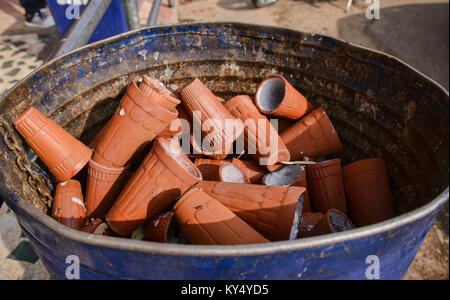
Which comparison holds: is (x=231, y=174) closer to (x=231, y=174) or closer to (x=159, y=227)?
(x=231, y=174)

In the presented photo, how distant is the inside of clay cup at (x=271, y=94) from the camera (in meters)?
1.84

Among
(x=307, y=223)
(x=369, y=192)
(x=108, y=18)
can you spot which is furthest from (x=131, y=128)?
(x=108, y=18)

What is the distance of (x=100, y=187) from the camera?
5.02 feet

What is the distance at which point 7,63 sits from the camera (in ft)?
12.1

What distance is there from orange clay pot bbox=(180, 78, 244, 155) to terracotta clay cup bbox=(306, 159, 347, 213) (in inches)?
18.7

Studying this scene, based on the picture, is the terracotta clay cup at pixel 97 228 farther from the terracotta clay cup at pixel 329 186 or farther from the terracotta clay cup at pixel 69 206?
the terracotta clay cup at pixel 329 186

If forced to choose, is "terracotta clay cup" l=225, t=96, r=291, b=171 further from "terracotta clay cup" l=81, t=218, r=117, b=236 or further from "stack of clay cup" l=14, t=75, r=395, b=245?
"terracotta clay cup" l=81, t=218, r=117, b=236

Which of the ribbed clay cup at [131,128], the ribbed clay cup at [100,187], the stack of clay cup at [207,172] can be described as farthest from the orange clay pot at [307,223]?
the ribbed clay cup at [100,187]

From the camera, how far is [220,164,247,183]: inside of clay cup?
1.60 m

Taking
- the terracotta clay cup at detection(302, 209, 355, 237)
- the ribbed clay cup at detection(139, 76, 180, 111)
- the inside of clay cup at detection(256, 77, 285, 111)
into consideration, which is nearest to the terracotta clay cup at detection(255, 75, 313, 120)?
A: the inside of clay cup at detection(256, 77, 285, 111)

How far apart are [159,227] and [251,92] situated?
1074 millimetres

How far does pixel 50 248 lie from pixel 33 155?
2.33 ft

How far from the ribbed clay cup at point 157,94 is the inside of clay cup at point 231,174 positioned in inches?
16.0

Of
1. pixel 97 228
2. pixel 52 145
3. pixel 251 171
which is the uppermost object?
pixel 52 145
